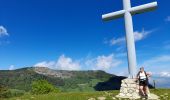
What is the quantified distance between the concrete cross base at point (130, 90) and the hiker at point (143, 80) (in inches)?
33.7

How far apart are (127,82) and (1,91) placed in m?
61.3

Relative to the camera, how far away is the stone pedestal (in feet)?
97.5

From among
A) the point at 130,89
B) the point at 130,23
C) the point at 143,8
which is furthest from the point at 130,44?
the point at 130,89

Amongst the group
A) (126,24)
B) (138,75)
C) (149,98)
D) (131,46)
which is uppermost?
(126,24)

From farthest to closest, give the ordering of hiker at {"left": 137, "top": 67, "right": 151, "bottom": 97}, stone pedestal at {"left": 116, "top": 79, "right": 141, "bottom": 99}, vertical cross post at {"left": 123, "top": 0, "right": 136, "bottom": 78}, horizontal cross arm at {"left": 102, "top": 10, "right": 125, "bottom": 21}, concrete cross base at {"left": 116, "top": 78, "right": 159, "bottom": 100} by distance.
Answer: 1. horizontal cross arm at {"left": 102, "top": 10, "right": 125, "bottom": 21}
2. vertical cross post at {"left": 123, "top": 0, "right": 136, "bottom": 78}
3. stone pedestal at {"left": 116, "top": 79, "right": 141, "bottom": 99}
4. concrete cross base at {"left": 116, "top": 78, "right": 159, "bottom": 100}
5. hiker at {"left": 137, "top": 67, "right": 151, "bottom": 97}

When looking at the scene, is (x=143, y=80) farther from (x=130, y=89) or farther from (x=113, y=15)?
(x=113, y=15)

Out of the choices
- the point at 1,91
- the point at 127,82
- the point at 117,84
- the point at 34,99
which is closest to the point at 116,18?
the point at 127,82

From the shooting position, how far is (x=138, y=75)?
2828 centimetres

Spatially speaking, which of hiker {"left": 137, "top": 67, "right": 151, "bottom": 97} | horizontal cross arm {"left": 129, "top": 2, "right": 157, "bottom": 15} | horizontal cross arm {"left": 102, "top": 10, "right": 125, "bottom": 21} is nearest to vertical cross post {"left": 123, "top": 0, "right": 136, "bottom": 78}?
horizontal cross arm {"left": 129, "top": 2, "right": 157, "bottom": 15}

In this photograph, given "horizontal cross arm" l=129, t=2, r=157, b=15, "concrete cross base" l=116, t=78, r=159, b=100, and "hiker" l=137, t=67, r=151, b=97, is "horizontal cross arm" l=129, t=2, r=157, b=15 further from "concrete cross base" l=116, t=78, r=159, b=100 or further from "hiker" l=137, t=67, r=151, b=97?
"concrete cross base" l=116, t=78, r=159, b=100

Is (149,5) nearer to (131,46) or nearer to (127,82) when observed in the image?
(131,46)

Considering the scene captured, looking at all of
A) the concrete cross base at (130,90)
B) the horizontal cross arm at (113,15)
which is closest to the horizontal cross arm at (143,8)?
the horizontal cross arm at (113,15)

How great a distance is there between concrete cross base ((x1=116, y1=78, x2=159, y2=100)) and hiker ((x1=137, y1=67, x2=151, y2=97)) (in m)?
0.86

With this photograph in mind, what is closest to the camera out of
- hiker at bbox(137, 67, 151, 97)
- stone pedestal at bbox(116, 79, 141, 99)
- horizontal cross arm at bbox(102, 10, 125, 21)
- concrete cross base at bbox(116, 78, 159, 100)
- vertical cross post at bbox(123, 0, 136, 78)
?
hiker at bbox(137, 67, 151, 97)
